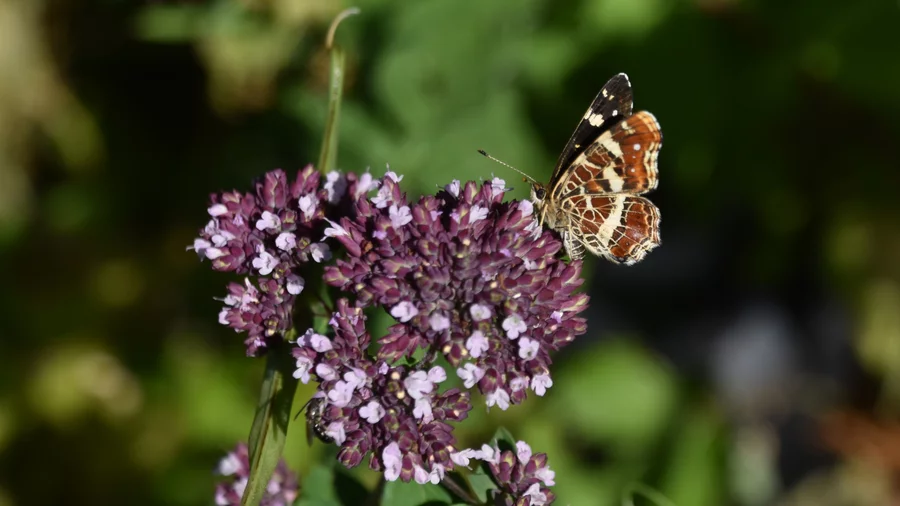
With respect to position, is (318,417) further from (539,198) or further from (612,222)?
(612,222)

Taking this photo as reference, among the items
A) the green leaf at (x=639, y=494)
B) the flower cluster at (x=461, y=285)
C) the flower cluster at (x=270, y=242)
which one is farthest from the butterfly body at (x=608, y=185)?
the green leaf at (x=639, y=494)

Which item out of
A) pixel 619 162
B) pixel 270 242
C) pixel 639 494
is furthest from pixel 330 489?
pixel 619 162

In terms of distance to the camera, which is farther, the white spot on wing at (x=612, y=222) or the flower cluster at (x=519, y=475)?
the white spot on wing at (x=612, y=222)

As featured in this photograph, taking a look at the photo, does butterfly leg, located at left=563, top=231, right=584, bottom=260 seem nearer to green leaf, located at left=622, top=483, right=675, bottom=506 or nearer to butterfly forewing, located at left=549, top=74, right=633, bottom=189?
butterfly forewing, located at left=549, top=74, right=633, bottom=189

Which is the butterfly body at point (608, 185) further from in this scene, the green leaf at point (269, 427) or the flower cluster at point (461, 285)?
the green leaf at point (269, 427)

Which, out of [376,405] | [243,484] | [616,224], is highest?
[616,224]

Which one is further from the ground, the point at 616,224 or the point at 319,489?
the point at 616,224

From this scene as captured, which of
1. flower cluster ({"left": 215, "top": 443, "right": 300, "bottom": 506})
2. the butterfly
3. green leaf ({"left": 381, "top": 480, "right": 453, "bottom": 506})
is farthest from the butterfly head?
flower cluster ({"left": 215, "top": 443, "right": 300, "bottom": 506})
